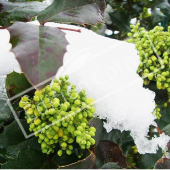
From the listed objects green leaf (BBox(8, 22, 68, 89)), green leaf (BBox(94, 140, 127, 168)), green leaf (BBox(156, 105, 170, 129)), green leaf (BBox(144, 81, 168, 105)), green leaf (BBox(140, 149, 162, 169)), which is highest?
green leaf (BBox(8, 22, 68, 89))

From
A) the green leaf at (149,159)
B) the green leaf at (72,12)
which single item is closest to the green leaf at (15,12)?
the green leaf at (72,12)

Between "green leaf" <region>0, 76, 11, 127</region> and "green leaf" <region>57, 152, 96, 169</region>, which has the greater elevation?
"green leaf" <region>0, 76, 11, 127</region>

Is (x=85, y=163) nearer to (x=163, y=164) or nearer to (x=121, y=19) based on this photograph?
(x=163, y=164)

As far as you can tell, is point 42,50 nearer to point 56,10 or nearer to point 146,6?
point 56,10

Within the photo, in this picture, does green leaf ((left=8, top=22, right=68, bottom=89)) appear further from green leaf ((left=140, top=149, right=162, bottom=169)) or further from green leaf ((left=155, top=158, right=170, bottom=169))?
green leaf ((left=140, top=149, right=162, bottom=169))

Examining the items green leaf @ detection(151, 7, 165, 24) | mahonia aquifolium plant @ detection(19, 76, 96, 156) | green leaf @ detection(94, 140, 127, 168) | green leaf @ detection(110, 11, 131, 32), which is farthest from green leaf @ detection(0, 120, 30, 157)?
green leaf @ detection(151, 7, 165, 24)

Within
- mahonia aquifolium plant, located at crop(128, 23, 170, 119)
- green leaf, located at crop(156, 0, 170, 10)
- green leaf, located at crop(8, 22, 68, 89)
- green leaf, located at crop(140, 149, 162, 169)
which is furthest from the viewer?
green leaf, located at crop(156, 0, 170, 10)
